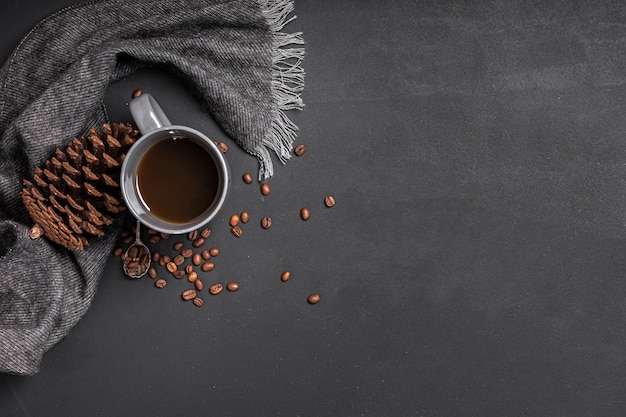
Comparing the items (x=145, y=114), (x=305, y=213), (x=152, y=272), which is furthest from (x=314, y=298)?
(x=145, y=114)

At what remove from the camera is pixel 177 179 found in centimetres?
104

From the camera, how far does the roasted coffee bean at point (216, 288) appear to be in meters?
1.12

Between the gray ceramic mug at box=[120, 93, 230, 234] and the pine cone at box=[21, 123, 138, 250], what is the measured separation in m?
0.02

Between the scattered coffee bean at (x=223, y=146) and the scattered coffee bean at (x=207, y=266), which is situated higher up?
the scattered coffee bean at (x=223, y=146)

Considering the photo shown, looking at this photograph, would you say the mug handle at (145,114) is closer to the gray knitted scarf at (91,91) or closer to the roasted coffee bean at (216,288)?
the gray knitted scarf at (91,91)

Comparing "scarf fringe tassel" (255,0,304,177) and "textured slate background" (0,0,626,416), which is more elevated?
"scarf fringe tassel" (255,0,304,177)

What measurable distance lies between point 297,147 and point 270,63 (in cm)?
Answer: 13

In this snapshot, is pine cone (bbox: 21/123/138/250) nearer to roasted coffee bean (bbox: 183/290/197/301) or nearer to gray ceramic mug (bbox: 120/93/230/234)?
gray ceramic mug (bbox: 120/93/230/234)

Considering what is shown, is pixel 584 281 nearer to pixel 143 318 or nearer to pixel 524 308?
pixel 524 308

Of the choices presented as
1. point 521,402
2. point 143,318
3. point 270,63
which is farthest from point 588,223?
point 143,318

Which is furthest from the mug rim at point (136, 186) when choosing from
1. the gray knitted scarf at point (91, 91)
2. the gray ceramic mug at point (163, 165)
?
the gray knitted scarf at point (91, 91)

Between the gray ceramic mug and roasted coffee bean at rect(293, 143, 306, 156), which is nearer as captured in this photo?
the gray ceramic mug

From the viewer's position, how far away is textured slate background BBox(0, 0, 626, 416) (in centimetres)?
112

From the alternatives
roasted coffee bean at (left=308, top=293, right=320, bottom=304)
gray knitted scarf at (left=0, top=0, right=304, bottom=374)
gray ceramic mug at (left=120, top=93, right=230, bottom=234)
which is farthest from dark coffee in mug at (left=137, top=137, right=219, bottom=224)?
roasted coffee bean at (left=308, top=293, right=320, bottom=304)
